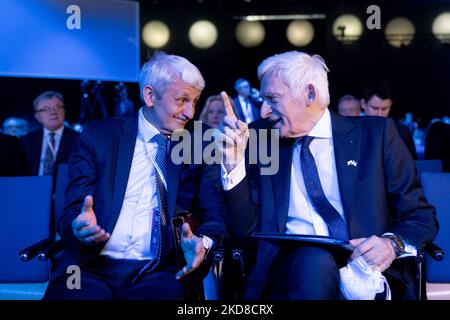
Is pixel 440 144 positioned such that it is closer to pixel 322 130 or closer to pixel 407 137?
pixel 407 137

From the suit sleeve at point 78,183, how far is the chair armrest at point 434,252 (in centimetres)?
127

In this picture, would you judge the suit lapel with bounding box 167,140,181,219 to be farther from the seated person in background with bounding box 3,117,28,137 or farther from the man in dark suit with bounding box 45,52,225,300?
the seated person in background with bounding box 3,117,28,137

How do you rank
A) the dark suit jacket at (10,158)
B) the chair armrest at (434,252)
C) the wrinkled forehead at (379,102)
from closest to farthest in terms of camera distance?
the chair armrest at (434,252), the dark suit jacket at (10,158), the wrinkled forehead at (379,102)

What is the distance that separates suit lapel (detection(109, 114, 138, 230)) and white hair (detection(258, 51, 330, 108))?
22.1 inches

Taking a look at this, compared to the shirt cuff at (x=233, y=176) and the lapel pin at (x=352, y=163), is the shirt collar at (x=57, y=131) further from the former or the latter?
the lapel pin at (x=352, y=163)

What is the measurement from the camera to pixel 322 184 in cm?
210

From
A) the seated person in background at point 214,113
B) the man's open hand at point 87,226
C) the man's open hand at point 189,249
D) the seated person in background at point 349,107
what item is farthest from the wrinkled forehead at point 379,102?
the man's open hand at point 87,226

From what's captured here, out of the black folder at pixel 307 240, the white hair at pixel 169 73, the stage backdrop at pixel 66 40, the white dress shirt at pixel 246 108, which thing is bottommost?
the black folder at pixel 307 240

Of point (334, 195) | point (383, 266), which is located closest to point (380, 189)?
point (334, 195)

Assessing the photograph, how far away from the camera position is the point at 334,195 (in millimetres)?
2090

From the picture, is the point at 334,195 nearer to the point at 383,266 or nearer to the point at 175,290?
the point at 383,266

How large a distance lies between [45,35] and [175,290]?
388cm

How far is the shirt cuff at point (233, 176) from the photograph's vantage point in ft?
6.27

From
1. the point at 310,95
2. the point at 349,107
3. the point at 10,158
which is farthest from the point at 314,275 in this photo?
the point at 349,107
